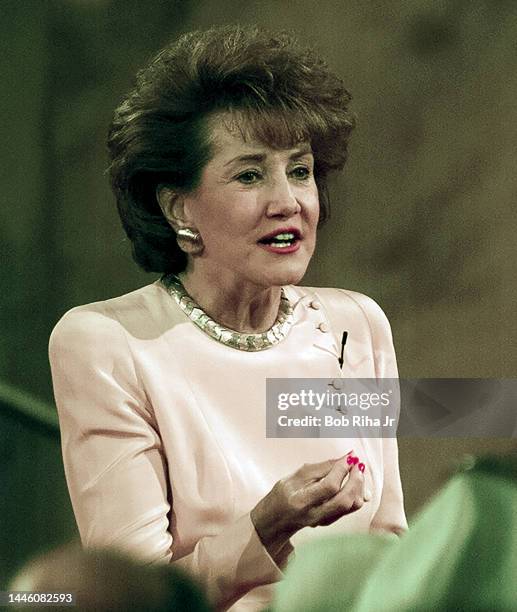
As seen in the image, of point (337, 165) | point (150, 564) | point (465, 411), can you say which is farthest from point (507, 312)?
point (150, 564)

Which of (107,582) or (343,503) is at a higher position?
(343,503)

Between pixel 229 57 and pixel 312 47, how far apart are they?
220 millimetres

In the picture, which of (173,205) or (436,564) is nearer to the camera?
(436,564)

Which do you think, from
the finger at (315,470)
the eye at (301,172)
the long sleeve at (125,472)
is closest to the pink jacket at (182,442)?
the long sleeve at (125,472)

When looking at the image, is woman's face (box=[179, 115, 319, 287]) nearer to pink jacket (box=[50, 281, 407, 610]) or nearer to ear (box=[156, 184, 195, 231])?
ear (box=[156, 184, 195, 231])

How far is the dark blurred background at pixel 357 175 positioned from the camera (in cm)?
289

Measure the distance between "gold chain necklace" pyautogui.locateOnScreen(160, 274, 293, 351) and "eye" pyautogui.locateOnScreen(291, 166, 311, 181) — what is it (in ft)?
0.85

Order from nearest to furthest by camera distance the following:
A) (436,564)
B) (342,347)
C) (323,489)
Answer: (436,564) → (323,489) → (342,347)

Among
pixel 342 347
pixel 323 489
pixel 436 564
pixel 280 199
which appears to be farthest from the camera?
pixel 342 347

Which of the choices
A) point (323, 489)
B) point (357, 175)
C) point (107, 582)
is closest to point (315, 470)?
point (323, 489)

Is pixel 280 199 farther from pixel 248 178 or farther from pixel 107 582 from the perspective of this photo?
pixel 107 582

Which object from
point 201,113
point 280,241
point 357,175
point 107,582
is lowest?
point 107,582

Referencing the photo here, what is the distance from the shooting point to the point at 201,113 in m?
2.72

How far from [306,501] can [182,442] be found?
256 mm
